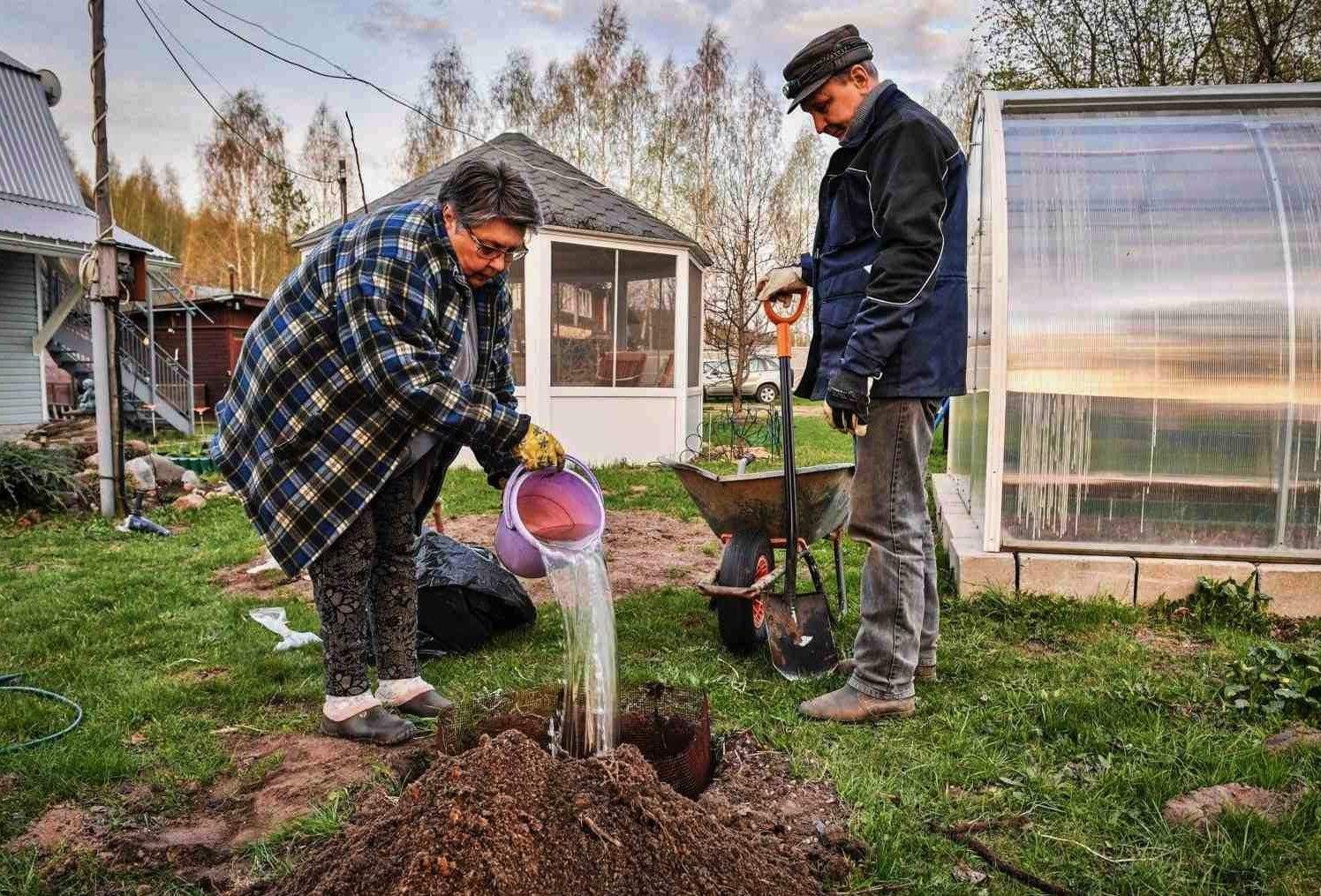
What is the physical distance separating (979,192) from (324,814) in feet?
14.6

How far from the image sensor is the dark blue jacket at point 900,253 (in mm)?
2416

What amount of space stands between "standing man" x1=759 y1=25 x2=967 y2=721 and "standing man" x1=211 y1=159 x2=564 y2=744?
942 mm

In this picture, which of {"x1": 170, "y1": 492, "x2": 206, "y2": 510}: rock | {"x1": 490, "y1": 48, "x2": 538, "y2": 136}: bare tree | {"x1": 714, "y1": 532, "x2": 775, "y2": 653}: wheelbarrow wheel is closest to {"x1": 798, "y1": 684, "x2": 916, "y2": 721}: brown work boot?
{"x1": 714, "y1": 532, "x2": 775, "y2": 653}: wheelbarrow wheel

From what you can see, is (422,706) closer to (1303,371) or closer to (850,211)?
(850,211)

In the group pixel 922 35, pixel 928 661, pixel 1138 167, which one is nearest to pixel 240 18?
pixel 1138 167

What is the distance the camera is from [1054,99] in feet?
14.1

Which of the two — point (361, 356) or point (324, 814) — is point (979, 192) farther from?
point (324, 814)

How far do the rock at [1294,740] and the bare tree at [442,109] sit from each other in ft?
90.9

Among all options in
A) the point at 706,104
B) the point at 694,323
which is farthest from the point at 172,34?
the point at 706,104

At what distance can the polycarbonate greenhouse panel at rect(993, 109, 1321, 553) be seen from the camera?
374cm

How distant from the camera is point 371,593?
2.65m

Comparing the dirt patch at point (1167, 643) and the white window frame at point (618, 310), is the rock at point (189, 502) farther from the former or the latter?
the dirt patch at point (1167, 643)

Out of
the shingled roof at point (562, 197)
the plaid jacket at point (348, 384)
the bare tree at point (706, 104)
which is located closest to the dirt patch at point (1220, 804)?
the plaid jacket at point (348, 384)

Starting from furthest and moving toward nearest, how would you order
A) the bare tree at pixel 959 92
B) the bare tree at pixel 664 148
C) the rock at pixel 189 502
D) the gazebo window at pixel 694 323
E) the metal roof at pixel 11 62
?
the bare tree at pixel 664 148, the bare tree at pixel 959 92, the metal roof at pixel 11 62, the gazebo window at pixel 694 323, the rock at pixel 189 502
